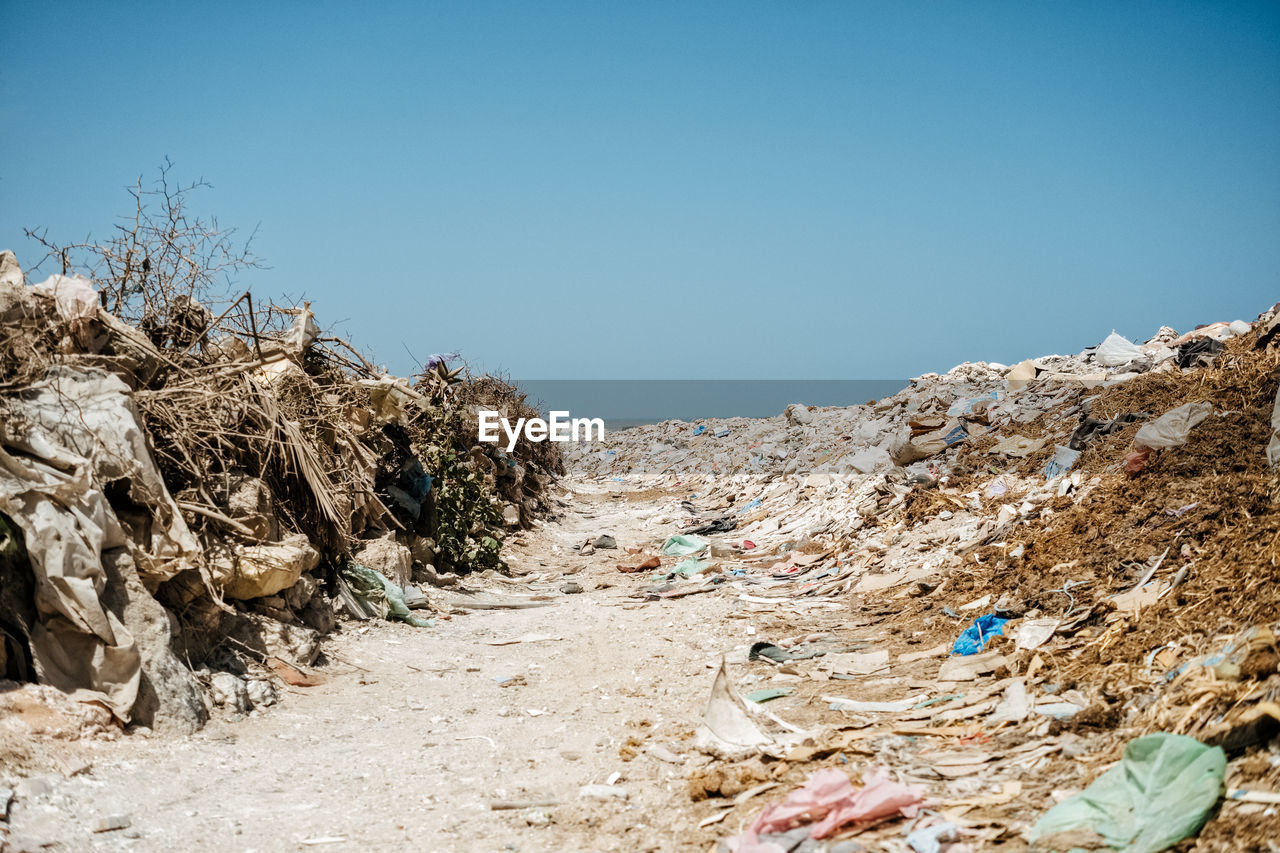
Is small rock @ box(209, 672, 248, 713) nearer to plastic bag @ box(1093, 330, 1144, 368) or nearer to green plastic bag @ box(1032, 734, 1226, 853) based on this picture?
green plastic bag @ box(1032, 734, 1226, 853)

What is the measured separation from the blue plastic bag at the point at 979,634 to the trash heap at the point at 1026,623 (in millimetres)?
17

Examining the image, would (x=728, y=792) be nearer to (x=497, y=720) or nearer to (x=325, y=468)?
(x=497, y=720)

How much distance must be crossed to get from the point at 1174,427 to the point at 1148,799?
4.38m

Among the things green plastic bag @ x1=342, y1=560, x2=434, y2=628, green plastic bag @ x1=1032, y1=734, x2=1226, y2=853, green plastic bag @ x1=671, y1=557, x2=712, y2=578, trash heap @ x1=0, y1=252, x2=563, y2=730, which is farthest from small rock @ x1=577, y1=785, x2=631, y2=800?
green plastic bag @ x1=671, y1=557, x2=712, y2=578

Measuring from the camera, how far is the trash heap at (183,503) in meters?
3.89

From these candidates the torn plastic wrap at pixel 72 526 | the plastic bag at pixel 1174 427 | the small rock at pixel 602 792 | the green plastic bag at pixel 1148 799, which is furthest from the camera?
the plastic bag at pixel 1174 427

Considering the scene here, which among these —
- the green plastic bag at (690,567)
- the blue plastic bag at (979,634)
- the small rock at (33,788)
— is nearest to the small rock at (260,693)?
the small rock at (33,788)

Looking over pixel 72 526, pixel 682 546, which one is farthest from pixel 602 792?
pixel 682 546

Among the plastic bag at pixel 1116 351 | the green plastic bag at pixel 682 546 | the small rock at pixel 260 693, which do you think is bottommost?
the green plastic bag at pixel 682 546

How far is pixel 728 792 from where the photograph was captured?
3.39 m

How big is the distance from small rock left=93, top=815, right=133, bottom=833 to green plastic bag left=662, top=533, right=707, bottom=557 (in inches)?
275

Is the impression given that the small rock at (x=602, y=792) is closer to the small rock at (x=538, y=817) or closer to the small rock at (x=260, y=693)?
the small rock at (x=538, y=817)

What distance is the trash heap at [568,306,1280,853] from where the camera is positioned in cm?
272

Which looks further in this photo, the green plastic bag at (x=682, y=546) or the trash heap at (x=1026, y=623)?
the green plastic bag at (x=682, y=546)
